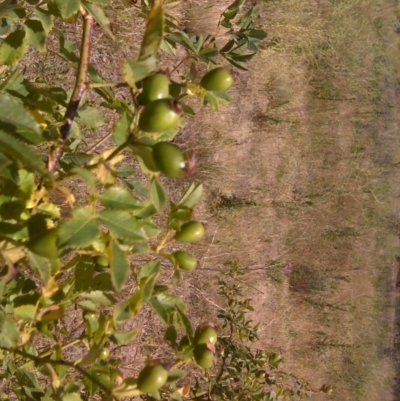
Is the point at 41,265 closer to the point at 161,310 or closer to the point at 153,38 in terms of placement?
the point at 161,310

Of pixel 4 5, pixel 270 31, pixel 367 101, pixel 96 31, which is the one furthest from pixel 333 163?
pixel 4 5

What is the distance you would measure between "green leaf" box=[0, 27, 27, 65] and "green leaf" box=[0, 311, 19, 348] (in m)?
0.62

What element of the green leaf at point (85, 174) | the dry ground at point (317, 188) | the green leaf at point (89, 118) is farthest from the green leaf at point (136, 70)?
the dry ground at point (317, 188)

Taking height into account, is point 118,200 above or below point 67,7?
below

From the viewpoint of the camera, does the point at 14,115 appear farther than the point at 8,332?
No

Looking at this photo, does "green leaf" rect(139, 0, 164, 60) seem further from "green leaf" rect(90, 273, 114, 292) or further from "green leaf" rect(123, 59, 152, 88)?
"green leaf" rect(90, 273, 114, 292)

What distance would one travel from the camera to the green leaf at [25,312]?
1061 mm

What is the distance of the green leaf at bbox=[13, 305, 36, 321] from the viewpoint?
3.48 ft

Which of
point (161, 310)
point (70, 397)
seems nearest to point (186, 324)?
point (161, 310)

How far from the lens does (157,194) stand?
1.00m

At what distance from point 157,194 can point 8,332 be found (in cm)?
42

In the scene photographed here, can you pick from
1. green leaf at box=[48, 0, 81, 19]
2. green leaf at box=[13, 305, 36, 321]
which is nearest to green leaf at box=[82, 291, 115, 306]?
green leaf at box=[13, 305, 36, 321]

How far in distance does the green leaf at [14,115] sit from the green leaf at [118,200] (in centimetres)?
16

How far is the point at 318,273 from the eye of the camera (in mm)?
5031
